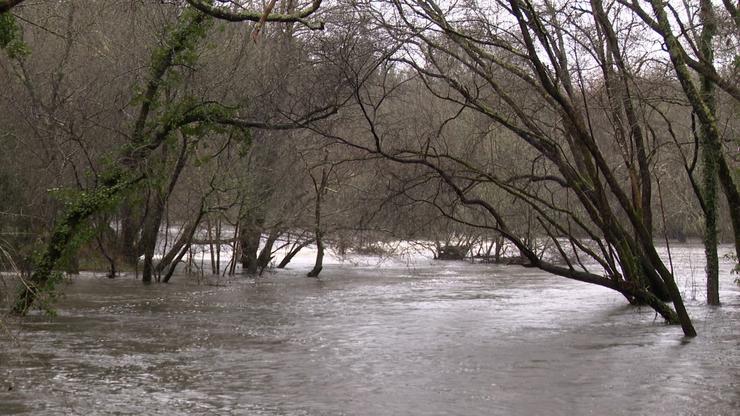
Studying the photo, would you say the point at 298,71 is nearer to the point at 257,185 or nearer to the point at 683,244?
the point at 257,185

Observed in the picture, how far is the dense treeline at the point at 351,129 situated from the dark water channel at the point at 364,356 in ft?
4.21

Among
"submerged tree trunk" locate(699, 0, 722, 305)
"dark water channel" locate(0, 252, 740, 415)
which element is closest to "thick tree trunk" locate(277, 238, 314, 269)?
"dark water channel" locate(0, 252, 740, 415)

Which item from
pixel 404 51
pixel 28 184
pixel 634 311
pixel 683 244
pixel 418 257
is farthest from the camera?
pixel 683 244

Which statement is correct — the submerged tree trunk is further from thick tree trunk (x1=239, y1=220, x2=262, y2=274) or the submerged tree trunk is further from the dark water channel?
thick tree trunk (x1=239, y1=220, x2=262, y2=274)

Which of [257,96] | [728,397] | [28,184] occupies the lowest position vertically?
[728,397]

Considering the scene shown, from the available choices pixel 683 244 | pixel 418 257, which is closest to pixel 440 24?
pixel 418 257

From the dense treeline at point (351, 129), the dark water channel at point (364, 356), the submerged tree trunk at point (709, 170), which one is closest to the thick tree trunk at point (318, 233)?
the dense treeline at point (351, 129)

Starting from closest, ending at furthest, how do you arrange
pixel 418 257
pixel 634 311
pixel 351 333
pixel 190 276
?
1. pixel 351 333
2. pixel 634 311
3. pixel 190 276
4. pixel 418 257

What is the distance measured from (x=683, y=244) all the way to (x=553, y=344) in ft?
119

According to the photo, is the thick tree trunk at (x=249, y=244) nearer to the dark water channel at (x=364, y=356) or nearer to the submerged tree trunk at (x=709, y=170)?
the dark water channel at (x=364, y=356)

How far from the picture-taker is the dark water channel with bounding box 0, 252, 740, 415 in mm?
10484

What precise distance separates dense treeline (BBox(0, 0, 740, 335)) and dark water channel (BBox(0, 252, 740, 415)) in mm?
1282

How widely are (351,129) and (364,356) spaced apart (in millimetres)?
14216

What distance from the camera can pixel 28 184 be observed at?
1010 inches
